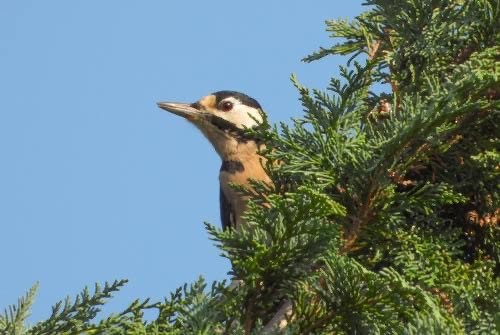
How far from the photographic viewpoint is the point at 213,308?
2.86m

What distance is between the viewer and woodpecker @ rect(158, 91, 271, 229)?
6506mm

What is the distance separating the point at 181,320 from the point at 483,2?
1710 millimetres

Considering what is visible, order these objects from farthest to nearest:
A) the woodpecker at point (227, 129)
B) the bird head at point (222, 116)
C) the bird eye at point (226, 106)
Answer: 1. the bird eye at point (226, 106)
2. the bird head at point (222, 116)
3. the woodpecker at point (227, 129)

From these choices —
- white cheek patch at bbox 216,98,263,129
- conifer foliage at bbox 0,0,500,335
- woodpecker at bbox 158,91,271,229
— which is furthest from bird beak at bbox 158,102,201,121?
conifer foliage at bbox 0,0,500,335

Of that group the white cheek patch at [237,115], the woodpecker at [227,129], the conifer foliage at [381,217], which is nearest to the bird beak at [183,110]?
the woodpecker at [227,129]

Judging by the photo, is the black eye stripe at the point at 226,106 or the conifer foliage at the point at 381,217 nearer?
the conifer foliage at the point at 381,217

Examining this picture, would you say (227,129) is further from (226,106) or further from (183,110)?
(183,110)

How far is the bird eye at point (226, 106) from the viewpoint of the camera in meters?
7.00

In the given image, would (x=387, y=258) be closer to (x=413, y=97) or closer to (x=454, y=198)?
(x=454, y=198)

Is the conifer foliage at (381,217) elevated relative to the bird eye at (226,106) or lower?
lower

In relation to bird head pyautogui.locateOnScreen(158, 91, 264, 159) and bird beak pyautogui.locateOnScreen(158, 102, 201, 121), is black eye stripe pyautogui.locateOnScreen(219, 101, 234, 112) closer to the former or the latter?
bird head pyautogui.locateOnScreen(158, 91, 264, 159)

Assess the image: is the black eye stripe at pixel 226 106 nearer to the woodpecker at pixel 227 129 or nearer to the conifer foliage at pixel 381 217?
the woodpecker at pixel 227 129

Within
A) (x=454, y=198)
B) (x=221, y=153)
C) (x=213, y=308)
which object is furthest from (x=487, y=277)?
(x=221, y=153)

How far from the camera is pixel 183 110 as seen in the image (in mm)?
6875
